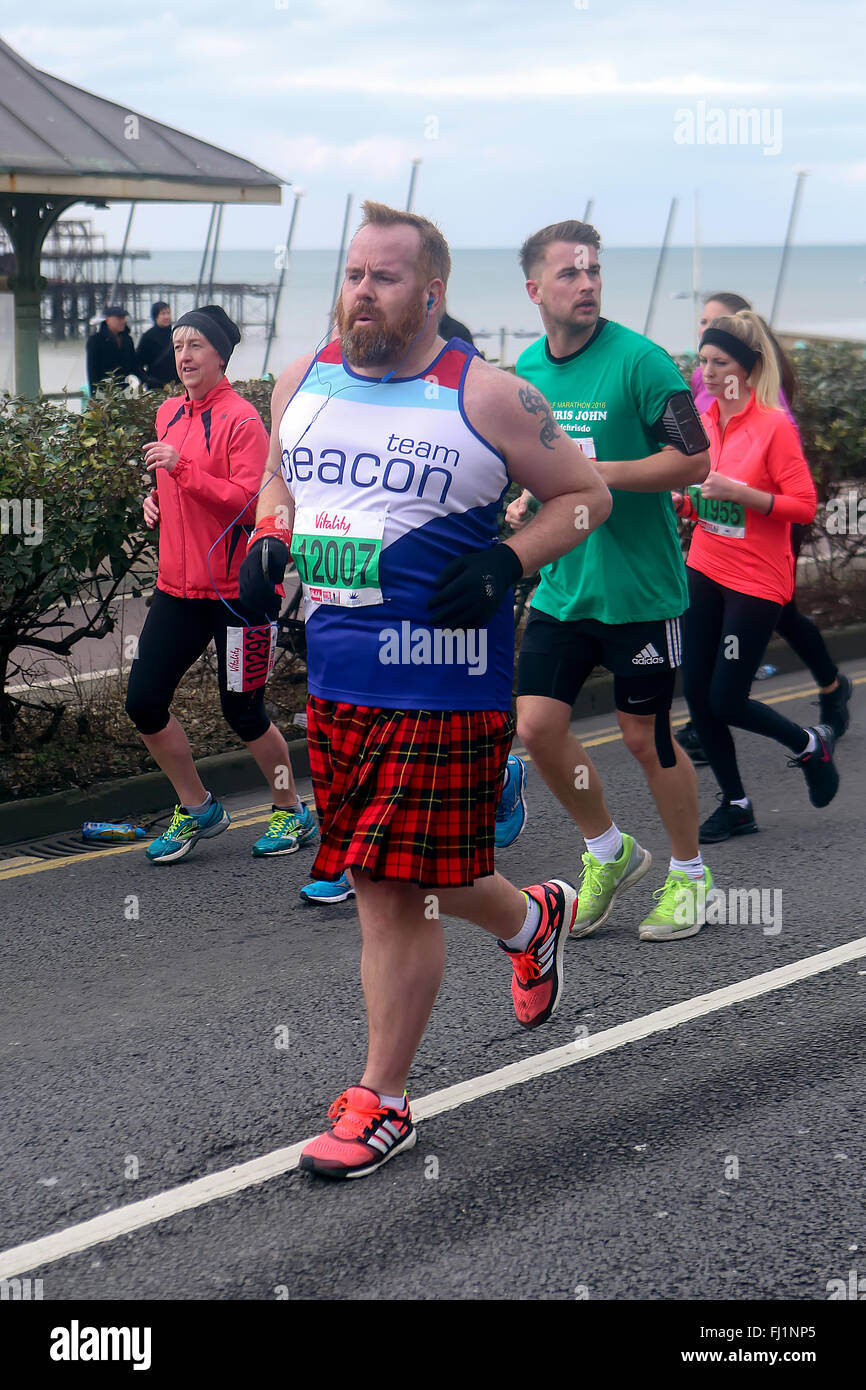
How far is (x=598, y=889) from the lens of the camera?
5.02 m

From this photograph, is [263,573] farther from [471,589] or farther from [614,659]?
[614,659]

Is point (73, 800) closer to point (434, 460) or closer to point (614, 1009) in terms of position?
point (614, 1009)

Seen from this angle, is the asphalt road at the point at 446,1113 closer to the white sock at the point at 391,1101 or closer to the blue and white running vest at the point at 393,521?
the white sock at the point at 391,1101

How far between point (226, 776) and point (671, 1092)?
363cm

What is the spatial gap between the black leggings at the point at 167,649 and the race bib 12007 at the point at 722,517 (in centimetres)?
196

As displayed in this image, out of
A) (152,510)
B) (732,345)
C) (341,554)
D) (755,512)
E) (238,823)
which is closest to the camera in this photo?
(341,554)

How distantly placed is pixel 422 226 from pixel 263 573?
867 millimetres

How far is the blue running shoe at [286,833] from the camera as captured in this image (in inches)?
235

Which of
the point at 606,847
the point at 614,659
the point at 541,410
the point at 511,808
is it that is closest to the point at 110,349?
the point at 511,808

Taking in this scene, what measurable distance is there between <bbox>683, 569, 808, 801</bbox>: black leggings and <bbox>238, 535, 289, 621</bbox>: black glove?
2.83 m

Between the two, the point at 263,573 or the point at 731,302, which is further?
the point at 731,302

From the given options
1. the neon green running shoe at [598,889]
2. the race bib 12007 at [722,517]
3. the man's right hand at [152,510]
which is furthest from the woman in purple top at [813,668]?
the man's right hand at [152,510]
